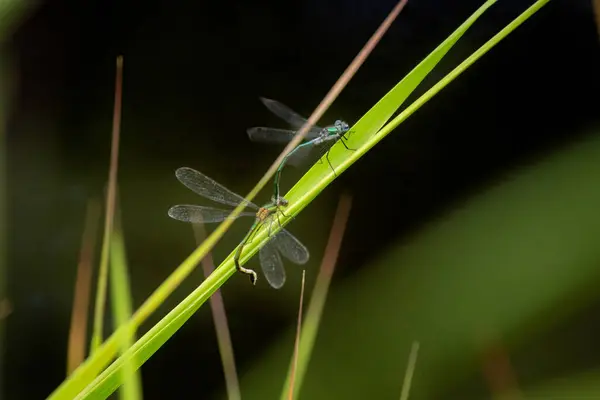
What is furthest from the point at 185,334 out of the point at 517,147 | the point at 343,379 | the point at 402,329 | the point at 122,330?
the point at 122,330

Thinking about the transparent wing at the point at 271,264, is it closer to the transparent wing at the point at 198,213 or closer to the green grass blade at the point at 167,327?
the transparent wing at the point at 198,213

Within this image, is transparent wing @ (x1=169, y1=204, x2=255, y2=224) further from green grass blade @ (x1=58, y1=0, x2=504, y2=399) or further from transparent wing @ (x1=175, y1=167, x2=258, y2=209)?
green grass blade @ (x1=58, y1=0, x2=504, y2=399)

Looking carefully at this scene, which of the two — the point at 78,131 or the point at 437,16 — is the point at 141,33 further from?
the point at 437,16

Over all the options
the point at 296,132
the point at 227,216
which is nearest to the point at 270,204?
the point at 227,216

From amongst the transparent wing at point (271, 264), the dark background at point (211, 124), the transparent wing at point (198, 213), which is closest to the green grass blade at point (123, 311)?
the transparent wing at point (198, 213)

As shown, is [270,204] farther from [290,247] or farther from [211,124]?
[211,124]

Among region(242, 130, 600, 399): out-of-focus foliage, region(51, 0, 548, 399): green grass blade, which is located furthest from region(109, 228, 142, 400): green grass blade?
region(242, 130, 600, 399): out-of-focus foliage
